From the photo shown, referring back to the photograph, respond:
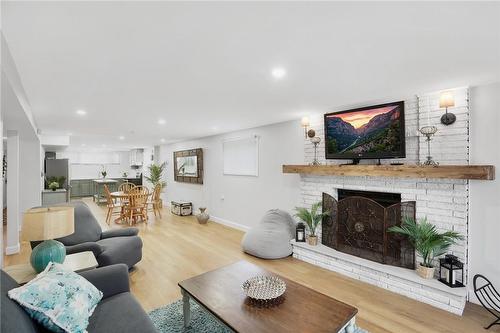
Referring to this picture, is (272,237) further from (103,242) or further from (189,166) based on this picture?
(189,166)

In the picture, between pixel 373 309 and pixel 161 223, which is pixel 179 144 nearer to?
pixel 161 223

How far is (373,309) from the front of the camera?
253 centimetres

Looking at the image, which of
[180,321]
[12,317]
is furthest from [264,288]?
[12,317]

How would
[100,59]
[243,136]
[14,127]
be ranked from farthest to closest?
[243,136], [14,127], [100,59]

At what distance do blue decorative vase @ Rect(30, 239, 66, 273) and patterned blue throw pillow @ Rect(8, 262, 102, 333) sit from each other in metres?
0.49

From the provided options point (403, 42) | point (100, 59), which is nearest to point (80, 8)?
point (100, 59)

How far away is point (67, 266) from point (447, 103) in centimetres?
399

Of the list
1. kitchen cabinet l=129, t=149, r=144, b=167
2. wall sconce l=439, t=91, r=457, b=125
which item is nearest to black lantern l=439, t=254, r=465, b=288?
wall sconce l=439, t=91, r=457, b=125

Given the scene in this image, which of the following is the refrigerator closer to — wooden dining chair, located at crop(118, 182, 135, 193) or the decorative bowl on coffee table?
wooden dining chair, located at crop(118, 182, 135, 193)

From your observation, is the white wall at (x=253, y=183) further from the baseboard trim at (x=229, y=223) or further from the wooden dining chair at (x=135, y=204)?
the wooden dining chair at (x=135, y=204)

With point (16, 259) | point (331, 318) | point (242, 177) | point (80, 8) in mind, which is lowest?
point (16, 259)

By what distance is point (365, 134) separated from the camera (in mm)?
3354

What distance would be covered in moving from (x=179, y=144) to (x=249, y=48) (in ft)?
22.4

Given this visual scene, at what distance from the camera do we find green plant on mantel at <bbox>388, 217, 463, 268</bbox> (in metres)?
2.65
